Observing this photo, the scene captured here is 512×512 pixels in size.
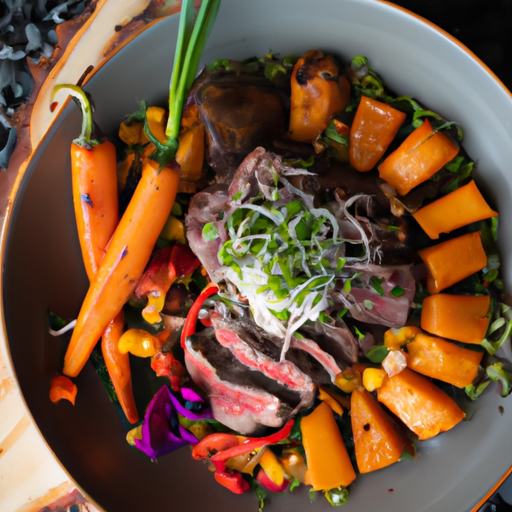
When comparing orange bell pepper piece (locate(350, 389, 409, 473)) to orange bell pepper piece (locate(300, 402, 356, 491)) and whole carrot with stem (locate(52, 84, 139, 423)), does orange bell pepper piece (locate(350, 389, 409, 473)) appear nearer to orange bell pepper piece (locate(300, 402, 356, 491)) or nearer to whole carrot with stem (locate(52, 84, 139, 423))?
orange bell pepper piece (locate(300, 402, 356, 491))

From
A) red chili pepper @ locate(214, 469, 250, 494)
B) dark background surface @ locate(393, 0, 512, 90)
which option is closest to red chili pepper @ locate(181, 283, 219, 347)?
red chili pepper @ locate(214, 469, 250, 494)

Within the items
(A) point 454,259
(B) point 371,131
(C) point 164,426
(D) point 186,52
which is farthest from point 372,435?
(D) point 186,52

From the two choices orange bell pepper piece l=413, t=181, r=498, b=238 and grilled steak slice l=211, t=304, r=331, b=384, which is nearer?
orange bell pepper piece l=413, t=181, r=498, b=238

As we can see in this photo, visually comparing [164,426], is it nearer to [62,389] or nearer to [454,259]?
[62,389]

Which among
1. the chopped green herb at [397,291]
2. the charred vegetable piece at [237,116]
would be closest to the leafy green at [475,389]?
the chopped green herb at [397,291]

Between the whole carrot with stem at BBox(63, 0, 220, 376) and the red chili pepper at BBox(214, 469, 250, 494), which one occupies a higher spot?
the whole carrot with stem at BBox(63, 0, 220, 376)

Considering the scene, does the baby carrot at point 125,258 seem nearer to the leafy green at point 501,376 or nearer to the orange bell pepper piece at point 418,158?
the orange bell pepper piece at point 418,158
